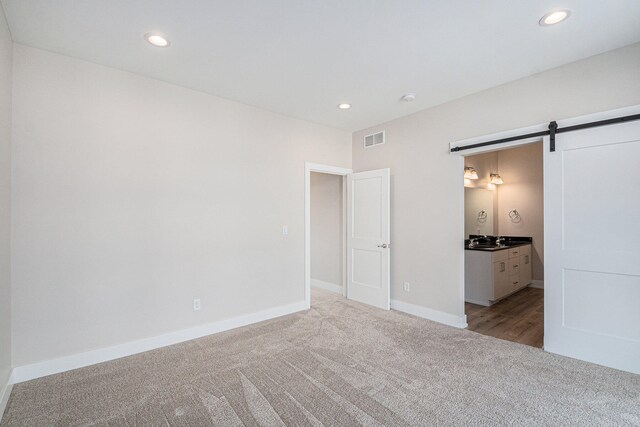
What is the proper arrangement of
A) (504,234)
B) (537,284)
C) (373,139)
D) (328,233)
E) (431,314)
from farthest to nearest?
(504,234) < (537,284) < (328,233) < (373,139) < (431,314)

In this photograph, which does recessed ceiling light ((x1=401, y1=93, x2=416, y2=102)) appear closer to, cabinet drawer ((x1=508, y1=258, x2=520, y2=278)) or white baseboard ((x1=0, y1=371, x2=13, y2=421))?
cabinet drawer ((x1=508, y1=258, x2=520, y2=278))

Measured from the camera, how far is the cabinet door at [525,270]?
17.7 ft

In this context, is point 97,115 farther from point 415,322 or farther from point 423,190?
point 415,322

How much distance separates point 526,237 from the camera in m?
5.90

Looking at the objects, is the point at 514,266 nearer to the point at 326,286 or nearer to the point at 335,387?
the point at 326,286

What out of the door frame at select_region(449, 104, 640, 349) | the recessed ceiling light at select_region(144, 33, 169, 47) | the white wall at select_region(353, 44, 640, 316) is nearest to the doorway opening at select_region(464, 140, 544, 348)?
the white wall at select_region(353, 44, 640, 316)

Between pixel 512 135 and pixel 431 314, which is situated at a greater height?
pixel 512 135

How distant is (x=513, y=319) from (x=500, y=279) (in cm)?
89

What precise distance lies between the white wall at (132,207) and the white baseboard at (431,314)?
63.7 inches

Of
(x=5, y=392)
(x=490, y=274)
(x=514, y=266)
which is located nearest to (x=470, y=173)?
(x=514, y=266)

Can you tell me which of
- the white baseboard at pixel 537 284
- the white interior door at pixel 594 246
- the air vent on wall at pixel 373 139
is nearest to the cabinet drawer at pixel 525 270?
the white baseboard at pixel 537 284

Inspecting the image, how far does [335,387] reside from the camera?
2344 mm

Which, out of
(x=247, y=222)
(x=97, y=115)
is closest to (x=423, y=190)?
(x=247, y=222)

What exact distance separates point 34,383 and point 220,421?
1712mm
